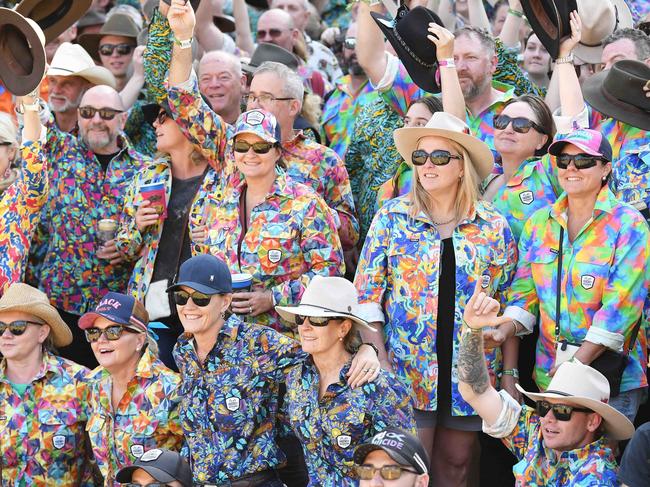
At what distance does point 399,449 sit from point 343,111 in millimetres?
4111

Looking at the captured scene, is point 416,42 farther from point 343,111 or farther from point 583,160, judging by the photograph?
point 343,111

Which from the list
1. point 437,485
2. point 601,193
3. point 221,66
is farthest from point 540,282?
point 221,66

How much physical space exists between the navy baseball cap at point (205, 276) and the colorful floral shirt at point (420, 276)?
2.48ft

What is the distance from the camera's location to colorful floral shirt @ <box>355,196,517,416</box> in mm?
6898

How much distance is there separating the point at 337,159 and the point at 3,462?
106 inches

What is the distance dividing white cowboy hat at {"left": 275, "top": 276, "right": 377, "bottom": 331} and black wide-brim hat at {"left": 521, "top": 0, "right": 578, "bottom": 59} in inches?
79.0

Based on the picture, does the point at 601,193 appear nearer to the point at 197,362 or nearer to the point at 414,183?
the point at 414,183

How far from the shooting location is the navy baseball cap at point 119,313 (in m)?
7.36

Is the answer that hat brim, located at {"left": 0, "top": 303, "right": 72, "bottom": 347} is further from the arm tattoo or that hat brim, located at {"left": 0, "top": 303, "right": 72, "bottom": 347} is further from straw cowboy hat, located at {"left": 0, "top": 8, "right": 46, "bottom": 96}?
the arm tattoo

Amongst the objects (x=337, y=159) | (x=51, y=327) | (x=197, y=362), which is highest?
(x=337, y=159)

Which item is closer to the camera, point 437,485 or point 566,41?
point 437,485

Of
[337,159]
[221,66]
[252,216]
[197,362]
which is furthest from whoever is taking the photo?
[221,66]

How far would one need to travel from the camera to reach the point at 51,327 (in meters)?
7.85

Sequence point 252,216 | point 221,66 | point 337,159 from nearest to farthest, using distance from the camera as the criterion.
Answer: point 252,216 < point 337,159 < point 221,66
